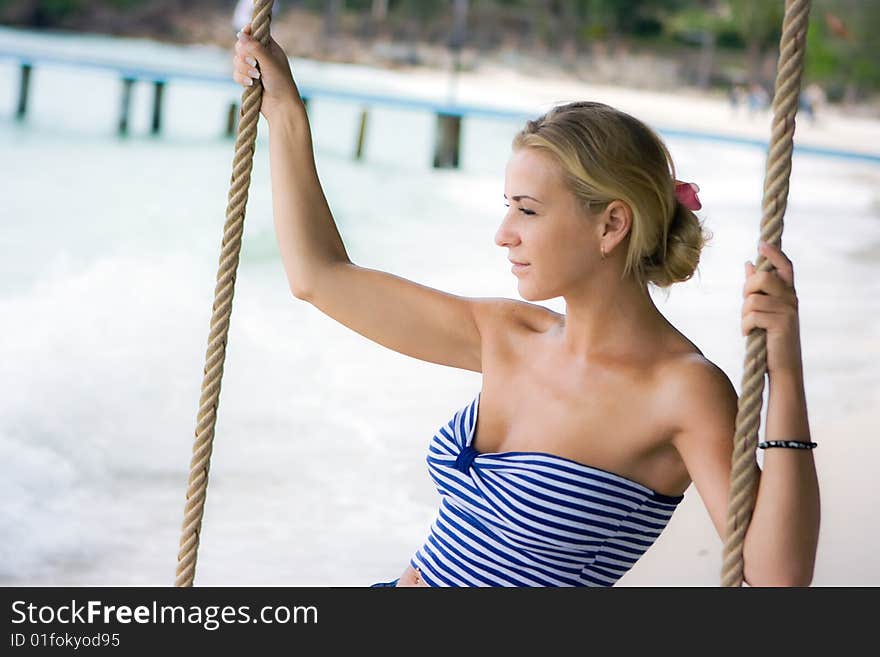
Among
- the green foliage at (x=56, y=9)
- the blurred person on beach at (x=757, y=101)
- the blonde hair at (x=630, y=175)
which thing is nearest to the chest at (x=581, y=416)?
the blonde hair at (x=630, y=175)

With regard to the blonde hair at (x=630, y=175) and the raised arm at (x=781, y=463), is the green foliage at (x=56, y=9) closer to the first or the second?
the blonde hair at (x=630, y=175)

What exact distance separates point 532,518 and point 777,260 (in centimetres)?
39

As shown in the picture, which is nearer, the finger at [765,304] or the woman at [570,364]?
the finger at [765,304]

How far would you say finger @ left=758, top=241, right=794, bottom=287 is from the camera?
3.22 ft

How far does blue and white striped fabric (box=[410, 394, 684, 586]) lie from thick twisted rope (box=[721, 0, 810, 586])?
8.5 inches

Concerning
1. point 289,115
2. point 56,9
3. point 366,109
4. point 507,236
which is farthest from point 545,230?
point 56,9

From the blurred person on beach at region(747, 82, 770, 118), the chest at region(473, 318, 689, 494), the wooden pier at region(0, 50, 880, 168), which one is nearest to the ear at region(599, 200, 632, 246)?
the chest at region(473, 318, 689, 494)

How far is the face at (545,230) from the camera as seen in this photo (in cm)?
122

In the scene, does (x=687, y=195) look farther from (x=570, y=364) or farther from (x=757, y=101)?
(x=757, y=101)

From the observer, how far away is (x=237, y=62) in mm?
1220

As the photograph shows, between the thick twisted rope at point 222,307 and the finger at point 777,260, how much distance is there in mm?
483

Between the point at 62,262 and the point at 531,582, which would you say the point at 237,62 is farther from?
the point at 62,262
